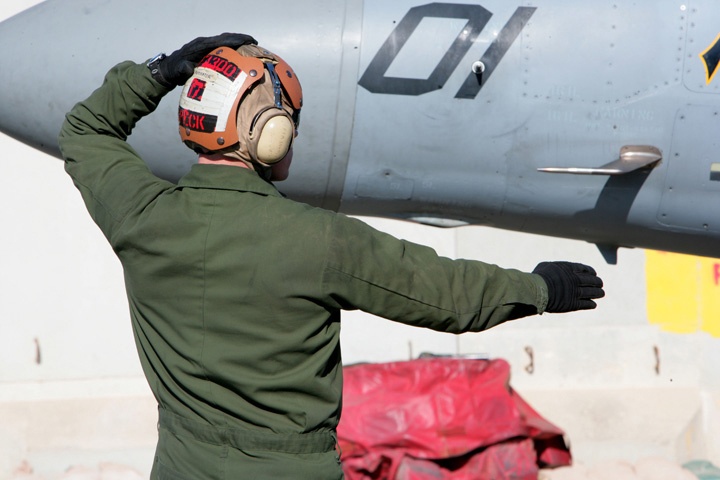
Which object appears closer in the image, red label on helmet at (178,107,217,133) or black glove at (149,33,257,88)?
red label on helmet at (178,107,217,133)

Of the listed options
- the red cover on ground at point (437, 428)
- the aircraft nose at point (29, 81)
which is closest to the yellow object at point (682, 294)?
the red cover on ground at point (437, 428)

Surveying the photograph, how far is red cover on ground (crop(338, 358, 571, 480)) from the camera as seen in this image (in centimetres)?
662

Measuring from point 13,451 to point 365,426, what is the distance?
2.69 meters

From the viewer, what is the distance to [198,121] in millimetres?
2480

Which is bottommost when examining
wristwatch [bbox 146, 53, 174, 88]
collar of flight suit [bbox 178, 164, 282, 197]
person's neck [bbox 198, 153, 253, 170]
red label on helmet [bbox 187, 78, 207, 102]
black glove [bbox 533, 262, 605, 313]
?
black glove [bbox 533, 262, 605, 313]

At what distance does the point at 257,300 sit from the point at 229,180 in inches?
12.0

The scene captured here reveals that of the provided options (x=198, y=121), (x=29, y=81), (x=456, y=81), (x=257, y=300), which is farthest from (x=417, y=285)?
(x=29, y=81)

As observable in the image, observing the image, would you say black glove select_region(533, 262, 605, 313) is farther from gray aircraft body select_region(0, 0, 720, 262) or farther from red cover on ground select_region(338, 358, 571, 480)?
red cover on ground select_region(338, 358, 571, 480)

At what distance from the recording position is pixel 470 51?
3.76 meters

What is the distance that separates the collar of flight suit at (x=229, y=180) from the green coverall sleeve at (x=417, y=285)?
0.23m

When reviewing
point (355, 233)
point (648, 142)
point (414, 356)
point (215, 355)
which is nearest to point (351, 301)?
point (355, 233)

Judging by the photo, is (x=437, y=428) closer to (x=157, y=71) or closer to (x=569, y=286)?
(x=569, y=286)

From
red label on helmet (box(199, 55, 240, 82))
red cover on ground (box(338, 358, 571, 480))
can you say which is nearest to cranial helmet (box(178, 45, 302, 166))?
red label on helmet (box(199, 55, 240, 82))

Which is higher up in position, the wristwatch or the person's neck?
the wristwatch
